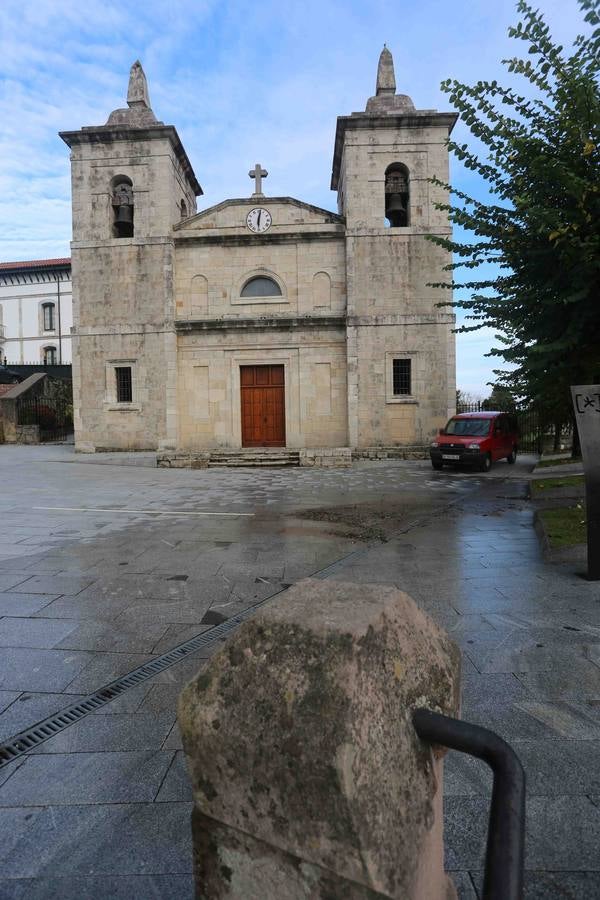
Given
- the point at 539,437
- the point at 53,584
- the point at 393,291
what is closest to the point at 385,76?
the point at 393,291

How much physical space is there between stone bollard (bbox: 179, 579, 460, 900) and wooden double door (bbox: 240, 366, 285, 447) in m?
20.7

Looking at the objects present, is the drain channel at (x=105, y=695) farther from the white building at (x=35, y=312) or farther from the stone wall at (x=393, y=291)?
the white building at (x=35, y=312)

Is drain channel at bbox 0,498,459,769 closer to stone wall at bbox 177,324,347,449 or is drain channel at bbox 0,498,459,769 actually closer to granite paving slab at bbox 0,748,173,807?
granite paving slab at bbox 0,748,173,807

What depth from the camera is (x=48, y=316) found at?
51.6 m

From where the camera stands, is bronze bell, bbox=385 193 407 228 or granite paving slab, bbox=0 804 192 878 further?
bronze bell, bbox=385 193 407 228

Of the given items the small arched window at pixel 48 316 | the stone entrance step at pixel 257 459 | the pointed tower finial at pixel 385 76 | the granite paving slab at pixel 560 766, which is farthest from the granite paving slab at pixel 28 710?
the small arched window at pixel 48 316

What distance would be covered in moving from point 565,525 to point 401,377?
47.4ft

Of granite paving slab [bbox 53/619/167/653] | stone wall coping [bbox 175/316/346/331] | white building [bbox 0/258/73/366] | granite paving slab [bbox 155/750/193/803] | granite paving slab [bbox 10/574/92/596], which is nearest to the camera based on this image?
granite paving slab [bbox 155/750/193/803]

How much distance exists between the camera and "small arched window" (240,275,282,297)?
2181cm

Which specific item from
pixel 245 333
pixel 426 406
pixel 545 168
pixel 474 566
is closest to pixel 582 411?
pixel 474 566

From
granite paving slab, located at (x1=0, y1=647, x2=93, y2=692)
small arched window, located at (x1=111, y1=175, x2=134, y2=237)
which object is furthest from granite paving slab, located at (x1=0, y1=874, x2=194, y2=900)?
small arched window, located at (x1=111, y1=175, x2=134, y2=237)

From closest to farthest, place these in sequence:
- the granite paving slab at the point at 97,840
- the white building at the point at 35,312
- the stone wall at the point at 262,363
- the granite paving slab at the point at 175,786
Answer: the granite paving slab at the point at 97,840
the granite paving slab at the point at 175,786
the stone wall at the point at 262,363
the white building at the point at 35,312

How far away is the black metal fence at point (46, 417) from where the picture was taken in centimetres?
2595

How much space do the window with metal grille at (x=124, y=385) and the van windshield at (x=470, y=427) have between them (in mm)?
12107
